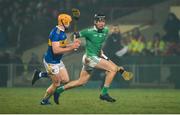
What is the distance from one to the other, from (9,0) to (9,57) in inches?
130

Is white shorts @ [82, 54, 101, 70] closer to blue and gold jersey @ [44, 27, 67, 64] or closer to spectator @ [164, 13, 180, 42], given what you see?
blue and gold jersey @ [44, 27, 67, 64]

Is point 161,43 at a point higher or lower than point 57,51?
lower

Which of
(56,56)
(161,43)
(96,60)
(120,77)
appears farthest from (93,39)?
(161,43)

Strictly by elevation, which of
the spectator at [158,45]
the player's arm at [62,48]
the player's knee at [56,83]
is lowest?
the spectator at [158,45]

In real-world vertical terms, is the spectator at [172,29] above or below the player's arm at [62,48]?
→ below

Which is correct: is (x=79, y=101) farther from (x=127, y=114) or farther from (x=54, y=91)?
(x=127, y=114)

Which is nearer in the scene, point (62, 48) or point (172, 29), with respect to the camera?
point (62, 48)

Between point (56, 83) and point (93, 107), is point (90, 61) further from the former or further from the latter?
point (93, 107)

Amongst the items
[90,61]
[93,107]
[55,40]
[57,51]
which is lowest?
[93,107]

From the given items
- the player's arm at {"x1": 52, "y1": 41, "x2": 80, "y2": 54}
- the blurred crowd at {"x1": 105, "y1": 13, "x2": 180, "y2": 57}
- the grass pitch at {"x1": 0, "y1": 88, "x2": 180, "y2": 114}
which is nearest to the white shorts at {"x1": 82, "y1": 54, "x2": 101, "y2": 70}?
the grass pitch at {"x1": 0, "y1": 88, "x2": 180, "y2": 114}

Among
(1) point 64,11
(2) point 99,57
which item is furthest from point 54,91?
(1) point 64,11

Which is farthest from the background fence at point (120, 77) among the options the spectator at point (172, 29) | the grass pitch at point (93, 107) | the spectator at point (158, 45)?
the grass pitch at point (93, 107)

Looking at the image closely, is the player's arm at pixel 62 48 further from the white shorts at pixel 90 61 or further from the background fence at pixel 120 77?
the background fence at pixel 120 77

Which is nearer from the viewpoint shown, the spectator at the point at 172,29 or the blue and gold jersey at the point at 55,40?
the blue and gold jersey at the point at 55,40
